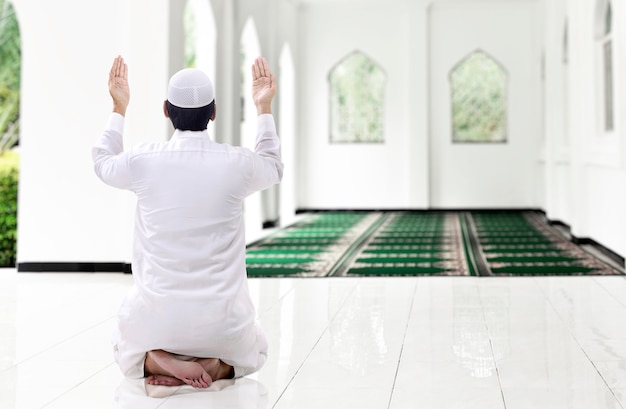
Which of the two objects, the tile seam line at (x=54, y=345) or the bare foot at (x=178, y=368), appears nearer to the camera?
the bare foot at (x=178, y=368)

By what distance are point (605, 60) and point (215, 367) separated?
6657mm

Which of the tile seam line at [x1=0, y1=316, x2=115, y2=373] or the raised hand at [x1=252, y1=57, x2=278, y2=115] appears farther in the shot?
the tile seam line at [x1=0, y1=316, x2=115, y2=373]

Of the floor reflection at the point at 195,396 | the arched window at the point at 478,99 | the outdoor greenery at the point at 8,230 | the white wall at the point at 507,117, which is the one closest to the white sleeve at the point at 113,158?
the floor reflection at the point at 195,396

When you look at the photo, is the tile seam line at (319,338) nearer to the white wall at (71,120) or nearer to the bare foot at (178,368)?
the bare foot at (178,368)

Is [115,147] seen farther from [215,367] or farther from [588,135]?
[588,135]

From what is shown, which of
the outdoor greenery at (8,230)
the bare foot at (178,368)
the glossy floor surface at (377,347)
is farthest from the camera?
the outdoor greenery at (8,230)

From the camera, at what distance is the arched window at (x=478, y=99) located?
15602 millimetres

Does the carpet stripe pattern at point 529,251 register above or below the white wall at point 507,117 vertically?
below

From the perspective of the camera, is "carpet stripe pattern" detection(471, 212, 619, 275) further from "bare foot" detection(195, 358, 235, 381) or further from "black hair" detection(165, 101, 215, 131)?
"black hair" detection(165, 101, 215, 131)

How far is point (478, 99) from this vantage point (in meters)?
15.7

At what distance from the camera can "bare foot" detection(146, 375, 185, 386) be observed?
3.34 meters

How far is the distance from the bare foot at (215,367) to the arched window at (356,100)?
41.5ft

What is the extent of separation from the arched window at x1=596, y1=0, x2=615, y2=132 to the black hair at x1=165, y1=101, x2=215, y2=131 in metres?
6.29

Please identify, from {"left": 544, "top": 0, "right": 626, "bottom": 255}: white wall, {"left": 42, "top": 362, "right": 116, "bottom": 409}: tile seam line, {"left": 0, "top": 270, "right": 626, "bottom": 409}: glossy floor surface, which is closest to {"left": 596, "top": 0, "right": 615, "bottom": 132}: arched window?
{"left": 544, "top": 0, "right": 626, "bottom": 255}: white wall
